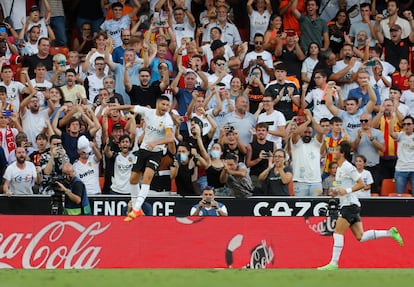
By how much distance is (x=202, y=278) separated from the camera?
12.5 metres

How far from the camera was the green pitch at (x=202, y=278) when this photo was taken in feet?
39.5

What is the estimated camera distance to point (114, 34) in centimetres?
2273

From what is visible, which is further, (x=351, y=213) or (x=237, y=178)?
(x=237, y=178)

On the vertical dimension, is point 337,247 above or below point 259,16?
below

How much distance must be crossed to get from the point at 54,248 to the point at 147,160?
2162mm

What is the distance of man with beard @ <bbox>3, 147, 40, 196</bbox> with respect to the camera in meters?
18.6

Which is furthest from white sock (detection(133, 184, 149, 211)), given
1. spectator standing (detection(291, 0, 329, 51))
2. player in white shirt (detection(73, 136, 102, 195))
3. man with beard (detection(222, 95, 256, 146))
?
spectator standing (detection(291, 0, 329, 51))

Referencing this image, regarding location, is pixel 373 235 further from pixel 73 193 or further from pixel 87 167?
pixel 87 167

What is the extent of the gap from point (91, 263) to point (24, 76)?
486 cm

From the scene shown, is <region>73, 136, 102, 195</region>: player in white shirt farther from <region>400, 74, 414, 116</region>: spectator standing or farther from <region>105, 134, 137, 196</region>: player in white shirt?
<region>400, 74, 414, 116</region>: spectator standing

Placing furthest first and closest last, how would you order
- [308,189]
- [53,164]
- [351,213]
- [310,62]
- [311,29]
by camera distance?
[311,29] < [310,62] < [308,189] < [53,164] < [351,213]

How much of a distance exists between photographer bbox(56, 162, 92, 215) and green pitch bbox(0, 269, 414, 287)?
4.62 metres

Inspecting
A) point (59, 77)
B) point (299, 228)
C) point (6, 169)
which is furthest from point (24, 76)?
point (299, 228)

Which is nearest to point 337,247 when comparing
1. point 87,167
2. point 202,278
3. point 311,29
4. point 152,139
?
point 152,139
